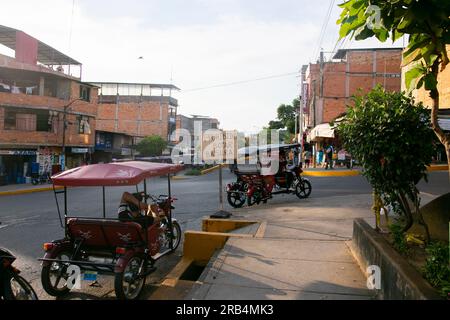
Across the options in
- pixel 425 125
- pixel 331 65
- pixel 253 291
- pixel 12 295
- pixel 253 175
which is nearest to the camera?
pixel 12 295

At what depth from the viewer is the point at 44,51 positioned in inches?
1255

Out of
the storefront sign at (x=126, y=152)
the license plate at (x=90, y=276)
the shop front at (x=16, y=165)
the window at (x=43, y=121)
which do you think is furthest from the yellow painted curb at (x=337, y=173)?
the storefront sign at (x=126, y=152)

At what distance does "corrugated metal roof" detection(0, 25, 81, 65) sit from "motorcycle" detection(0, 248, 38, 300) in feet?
95.9

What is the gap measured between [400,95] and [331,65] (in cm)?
3298

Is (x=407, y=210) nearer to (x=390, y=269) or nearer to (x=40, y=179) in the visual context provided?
(x=390, y=269)

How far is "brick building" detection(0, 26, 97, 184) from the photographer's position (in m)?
26.3

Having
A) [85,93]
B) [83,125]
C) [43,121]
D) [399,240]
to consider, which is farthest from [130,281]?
[85,93]

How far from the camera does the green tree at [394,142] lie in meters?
4.59

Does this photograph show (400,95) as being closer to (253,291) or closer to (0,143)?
(253,291)

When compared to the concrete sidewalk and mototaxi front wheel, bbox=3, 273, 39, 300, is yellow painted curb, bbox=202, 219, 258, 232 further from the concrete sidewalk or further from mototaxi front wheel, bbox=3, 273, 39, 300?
mototaxi front wheel, bbox=3, 273, 39, 300

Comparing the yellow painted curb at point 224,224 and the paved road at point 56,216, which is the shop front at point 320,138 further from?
the yellow painted curb at point 224,224

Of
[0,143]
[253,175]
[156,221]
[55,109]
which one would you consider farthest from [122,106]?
[156,221]

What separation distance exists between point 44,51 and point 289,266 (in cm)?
3353
